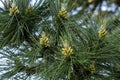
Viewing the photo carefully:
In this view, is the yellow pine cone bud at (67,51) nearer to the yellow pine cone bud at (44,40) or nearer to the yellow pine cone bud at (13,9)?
the yellow pine cone bud at (44,40)

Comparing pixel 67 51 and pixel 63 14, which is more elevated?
pixel 63 14

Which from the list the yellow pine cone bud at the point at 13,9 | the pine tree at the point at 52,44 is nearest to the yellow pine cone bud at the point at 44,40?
the pine tree at the point at 52,44

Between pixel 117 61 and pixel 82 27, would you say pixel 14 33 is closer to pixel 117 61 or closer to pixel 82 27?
pixel 82 27

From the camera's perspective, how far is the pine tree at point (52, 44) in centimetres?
119

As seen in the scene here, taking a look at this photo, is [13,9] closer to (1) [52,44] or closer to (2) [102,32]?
(1) [52,44]

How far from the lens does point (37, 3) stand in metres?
1.32

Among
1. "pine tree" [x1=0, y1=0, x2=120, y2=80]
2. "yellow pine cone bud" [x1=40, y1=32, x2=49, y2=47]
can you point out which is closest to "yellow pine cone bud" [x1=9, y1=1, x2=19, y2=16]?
"pine tree" [x1=0, y1=0, x2=120, y2=80]

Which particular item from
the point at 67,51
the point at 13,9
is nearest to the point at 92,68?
the point at 67,51

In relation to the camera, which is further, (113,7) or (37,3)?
(113,7)

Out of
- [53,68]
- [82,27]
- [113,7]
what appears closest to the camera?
[53,68]

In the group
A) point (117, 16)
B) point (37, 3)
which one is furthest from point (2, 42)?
point (117, 16)

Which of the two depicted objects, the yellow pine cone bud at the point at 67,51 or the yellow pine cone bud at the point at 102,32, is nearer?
the yellow pine cone bud at the point at 67,51

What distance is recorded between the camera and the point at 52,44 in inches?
48.7

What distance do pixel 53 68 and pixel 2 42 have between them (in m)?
0.17
